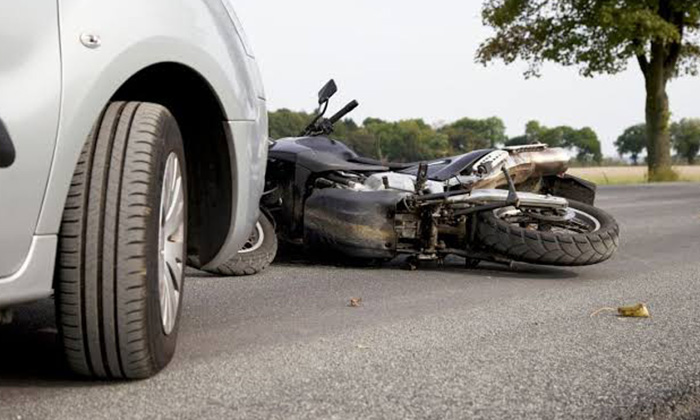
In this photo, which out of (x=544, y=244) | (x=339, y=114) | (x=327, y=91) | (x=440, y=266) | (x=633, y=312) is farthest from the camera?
(x=339, y=114)

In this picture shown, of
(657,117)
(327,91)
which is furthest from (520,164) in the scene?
(657,117)

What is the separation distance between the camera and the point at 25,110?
2580mm

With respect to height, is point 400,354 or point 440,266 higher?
point 400,354

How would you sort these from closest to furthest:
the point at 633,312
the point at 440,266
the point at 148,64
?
the point at 148,64, the point at 633,312, the point at 440,266

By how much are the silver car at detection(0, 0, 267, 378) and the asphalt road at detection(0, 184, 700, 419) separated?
23 centimetres

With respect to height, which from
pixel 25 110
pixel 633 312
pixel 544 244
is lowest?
pixel 633 312

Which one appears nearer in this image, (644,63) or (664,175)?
(664,175)

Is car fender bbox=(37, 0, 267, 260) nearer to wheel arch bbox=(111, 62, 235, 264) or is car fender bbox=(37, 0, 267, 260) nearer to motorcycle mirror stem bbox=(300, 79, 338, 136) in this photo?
wheel arch bbox=(111, 62, 235, 264)

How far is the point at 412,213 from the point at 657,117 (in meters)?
24.6

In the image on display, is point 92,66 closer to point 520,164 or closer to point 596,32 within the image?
point 520,164

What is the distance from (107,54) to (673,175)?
2685 centimetres

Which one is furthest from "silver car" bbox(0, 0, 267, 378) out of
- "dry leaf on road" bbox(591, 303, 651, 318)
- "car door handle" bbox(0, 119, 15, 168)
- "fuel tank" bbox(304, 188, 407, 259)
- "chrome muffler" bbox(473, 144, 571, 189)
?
"chrome muffler" bbox(473, 144, 571, 189)

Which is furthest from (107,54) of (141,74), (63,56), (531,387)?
(531,387)

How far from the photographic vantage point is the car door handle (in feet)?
8.30
